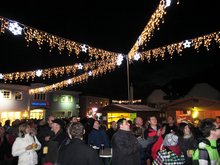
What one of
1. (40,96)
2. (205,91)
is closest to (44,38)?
(40,96)

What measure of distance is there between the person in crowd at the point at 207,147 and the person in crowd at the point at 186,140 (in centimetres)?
194

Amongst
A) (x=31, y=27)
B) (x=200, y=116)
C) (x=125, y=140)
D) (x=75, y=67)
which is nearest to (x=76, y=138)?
(x=125, y=140)

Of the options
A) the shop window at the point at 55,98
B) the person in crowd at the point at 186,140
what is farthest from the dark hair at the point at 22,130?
the shop window at the point at 55,98

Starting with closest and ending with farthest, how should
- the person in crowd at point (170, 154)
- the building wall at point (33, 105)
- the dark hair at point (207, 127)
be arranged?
the dark hair at point (207, 127) < the person in crowd at point (170, 154) < the building wall at point (33, 105)

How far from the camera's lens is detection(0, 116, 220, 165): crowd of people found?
11.2 ft

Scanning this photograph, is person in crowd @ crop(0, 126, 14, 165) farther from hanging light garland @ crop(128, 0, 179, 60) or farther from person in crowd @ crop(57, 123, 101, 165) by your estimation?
hanging light garland @ crop(128, 0, 179, 60)

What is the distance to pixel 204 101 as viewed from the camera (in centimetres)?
1930

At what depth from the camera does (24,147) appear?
530cm

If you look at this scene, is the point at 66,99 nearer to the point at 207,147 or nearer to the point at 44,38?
the point at 44,38

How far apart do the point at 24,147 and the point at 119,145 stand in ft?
7.47

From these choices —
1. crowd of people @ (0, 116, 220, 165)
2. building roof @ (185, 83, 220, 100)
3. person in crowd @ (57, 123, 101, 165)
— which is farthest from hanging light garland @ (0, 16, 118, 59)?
building roof @ (185, 83, 220, 100)

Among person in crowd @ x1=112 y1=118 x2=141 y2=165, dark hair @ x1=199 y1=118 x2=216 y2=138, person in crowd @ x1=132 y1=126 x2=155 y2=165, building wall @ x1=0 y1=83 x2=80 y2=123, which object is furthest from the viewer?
building wall @ x1=0 y1=83 x2=80 y2=123

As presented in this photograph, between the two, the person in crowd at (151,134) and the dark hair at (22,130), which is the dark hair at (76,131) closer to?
the dark hair at (22,130)

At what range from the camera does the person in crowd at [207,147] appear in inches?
132
